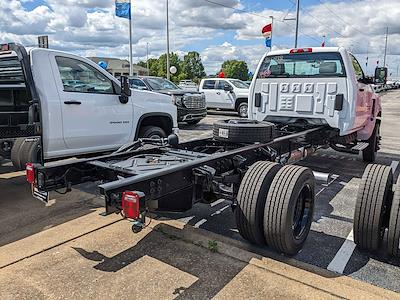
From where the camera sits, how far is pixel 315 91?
6641 millimetres

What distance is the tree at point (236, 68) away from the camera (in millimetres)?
119750

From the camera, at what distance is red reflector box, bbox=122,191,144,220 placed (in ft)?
9.19

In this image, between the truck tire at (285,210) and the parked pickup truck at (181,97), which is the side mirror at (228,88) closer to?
the parked pickup truck at (181,97)

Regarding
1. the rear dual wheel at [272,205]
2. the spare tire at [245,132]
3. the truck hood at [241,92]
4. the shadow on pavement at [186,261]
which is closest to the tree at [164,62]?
the truck hood at [241,92]

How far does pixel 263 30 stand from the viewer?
2745cm

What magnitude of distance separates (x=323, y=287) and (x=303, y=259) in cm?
54

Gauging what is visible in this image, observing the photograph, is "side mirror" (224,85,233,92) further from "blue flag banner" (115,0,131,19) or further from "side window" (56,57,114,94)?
"side window" (56,57,114,94)

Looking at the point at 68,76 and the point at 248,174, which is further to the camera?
the point at 68,76

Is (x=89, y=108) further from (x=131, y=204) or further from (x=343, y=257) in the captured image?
(x=343, y=257)

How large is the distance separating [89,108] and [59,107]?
50cm

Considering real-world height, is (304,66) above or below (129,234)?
above

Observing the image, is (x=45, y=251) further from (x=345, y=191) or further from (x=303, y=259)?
(x=345, y=191)

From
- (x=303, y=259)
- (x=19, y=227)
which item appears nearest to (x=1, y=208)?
(x=19, y=227)

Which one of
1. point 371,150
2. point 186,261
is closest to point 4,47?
point 186,261
